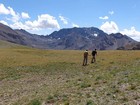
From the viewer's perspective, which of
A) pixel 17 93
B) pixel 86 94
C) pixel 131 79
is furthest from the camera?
pixel 17 93

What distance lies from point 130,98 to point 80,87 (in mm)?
6833

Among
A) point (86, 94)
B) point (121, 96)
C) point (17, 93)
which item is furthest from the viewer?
point (17, 93)

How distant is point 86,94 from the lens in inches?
893

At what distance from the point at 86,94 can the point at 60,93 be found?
2.42 m

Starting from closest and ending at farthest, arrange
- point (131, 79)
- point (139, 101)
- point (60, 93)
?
point (139, 101), point (60, 93), point (131, 79)

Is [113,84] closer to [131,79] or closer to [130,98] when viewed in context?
[131,79]

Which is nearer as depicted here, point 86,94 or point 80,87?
point 86,94

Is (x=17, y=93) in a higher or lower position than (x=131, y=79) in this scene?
lower

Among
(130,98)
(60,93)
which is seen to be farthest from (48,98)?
(130,98)

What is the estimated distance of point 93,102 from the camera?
20094mm

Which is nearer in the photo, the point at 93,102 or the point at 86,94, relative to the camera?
the point at 93,102

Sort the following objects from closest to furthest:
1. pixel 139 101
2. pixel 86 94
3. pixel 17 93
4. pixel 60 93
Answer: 1. pixel 139 101
2. pixel 86 94
3. pixel 60 93
4. pixel 17 93

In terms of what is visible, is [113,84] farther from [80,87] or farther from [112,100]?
[112,100]

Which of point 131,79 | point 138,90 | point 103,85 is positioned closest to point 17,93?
point 103,85
